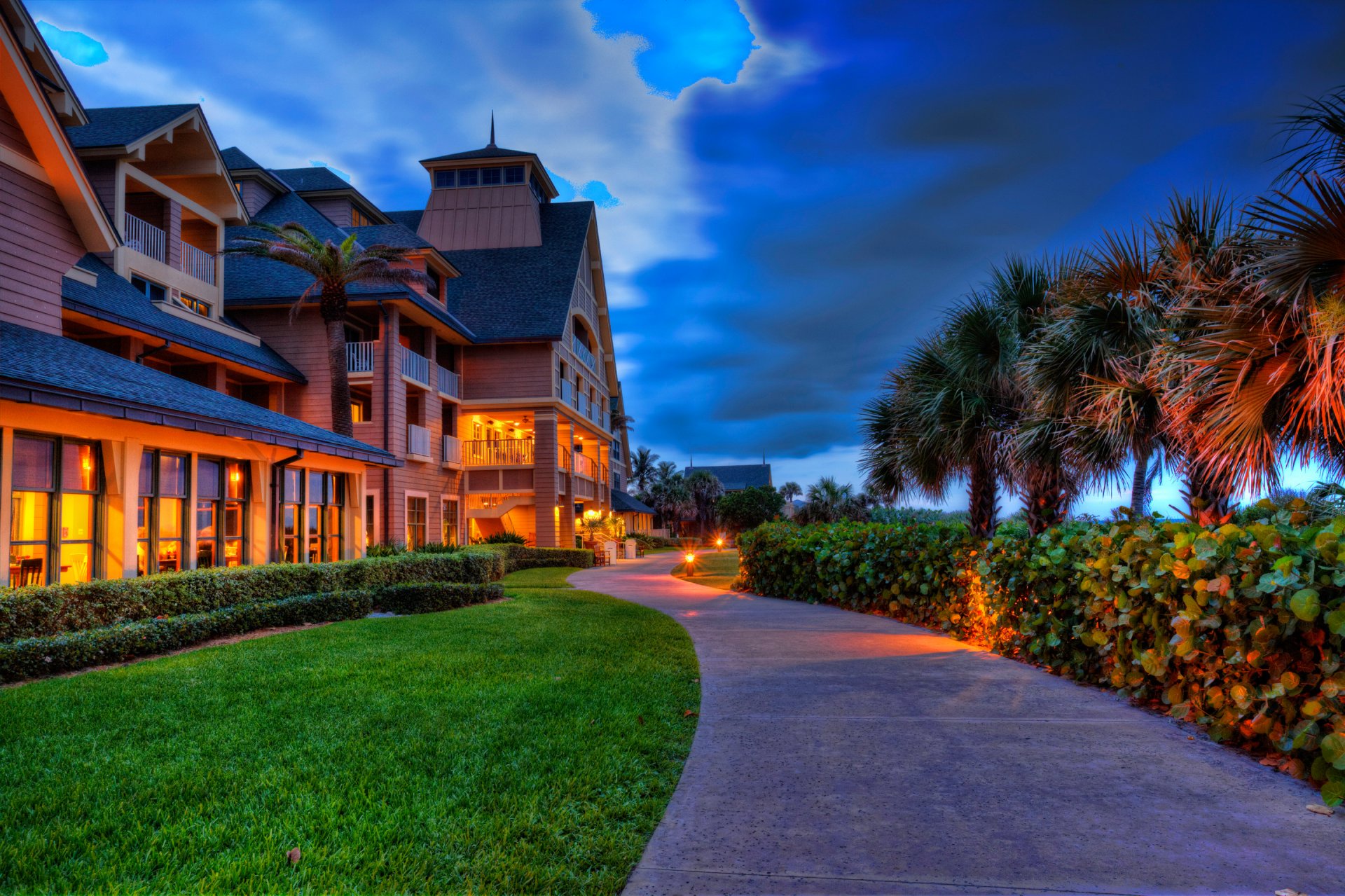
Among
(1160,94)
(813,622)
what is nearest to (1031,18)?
(1160,94)

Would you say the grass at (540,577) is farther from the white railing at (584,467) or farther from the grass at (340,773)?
the grass at (340,773)

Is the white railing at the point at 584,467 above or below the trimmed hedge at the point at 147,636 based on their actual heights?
above

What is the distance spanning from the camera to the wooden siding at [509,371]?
28781 mm

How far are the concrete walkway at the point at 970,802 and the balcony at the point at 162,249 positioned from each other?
18619 mm

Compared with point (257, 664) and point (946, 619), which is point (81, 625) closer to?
point (257, 664)

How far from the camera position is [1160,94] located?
9586 mm

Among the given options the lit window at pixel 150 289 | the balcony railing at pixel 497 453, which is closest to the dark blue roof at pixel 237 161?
the lit window at pixel 150 289

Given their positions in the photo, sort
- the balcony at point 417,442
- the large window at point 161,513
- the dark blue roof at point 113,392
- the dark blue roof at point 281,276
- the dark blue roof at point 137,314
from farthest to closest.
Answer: the balcony at point 417,442, the dark blue roof at point 281,276, the dark blue roof at point 137,314, the large window at point 161,513, the dark blue roof at point 113,392

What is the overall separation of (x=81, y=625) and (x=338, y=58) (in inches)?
554

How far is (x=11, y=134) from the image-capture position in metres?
10.7

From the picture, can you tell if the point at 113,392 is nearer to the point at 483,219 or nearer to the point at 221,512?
the point at 221,512

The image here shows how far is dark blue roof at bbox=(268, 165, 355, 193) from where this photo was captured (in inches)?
1069

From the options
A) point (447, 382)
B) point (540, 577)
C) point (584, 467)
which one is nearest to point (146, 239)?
point (447, 382)

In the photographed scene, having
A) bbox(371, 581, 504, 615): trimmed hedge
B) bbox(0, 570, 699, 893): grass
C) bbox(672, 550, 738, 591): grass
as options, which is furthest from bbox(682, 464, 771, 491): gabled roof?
bbox(0, 570, 699, 893): grass
